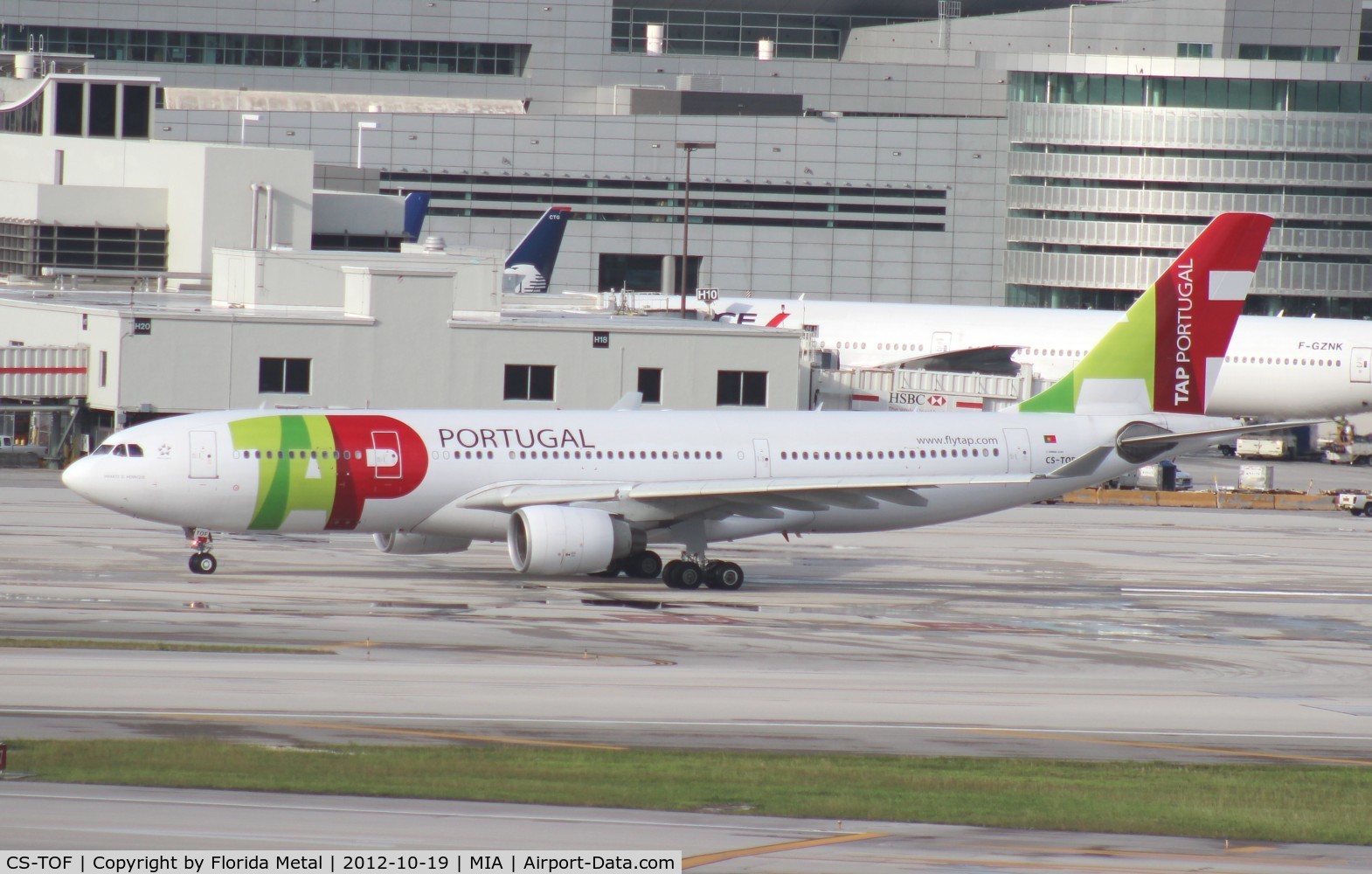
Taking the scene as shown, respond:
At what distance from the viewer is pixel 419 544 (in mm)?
39469

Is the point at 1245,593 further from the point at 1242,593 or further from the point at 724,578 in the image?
the point at 724,578

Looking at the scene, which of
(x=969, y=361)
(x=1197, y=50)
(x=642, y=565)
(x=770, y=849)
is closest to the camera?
(x=770, y=849)

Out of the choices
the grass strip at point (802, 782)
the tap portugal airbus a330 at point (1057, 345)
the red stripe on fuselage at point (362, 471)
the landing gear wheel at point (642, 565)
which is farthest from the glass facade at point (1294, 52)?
the grass strip at point (802, 782)

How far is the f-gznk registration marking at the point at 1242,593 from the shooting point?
4100 cm

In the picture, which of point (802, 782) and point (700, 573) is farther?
point (700, 573)

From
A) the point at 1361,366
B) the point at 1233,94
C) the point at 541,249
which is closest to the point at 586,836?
the point at 1361,366

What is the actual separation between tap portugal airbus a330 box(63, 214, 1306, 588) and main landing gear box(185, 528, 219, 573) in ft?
0.22

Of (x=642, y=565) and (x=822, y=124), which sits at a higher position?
(x=822, y=124)

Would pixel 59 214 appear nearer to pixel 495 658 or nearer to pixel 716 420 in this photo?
pixel 716 420

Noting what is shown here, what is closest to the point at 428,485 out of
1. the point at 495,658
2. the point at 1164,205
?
the point at 495,658

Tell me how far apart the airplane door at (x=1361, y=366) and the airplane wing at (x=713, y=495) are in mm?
41217

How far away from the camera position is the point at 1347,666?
1248 inches

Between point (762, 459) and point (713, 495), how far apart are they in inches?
103

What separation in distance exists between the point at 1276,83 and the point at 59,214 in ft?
231
